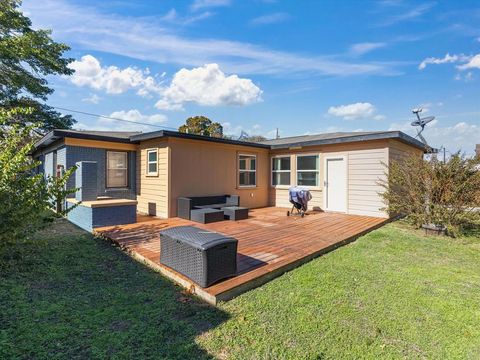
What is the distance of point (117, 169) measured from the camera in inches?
368

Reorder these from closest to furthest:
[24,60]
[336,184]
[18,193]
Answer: [18,193] < [336,184] < [24,60]

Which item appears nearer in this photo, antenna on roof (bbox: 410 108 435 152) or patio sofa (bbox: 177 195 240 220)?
patio sofa (bbox: 177 195 240 220)

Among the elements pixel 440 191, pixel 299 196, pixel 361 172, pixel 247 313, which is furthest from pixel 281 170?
pixel 247 313

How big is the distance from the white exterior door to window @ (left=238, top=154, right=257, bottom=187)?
2.90m

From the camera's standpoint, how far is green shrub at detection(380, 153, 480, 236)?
6277mm

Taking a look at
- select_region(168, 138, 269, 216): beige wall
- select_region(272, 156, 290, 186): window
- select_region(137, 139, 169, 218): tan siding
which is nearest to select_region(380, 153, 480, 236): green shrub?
select_region(272, 156, 290, 186): window

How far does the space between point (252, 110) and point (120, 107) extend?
1332cm

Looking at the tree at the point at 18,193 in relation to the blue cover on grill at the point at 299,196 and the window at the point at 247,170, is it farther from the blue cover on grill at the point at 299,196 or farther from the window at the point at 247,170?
the window at the point at 247,170

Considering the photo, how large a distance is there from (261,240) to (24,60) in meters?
16.1

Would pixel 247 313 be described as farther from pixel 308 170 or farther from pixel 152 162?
pixel 308 170

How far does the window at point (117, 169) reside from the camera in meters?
9.21

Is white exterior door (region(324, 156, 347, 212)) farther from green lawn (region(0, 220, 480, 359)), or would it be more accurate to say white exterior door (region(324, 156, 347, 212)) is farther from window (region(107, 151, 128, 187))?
window (region(107, 151, 128, 187))

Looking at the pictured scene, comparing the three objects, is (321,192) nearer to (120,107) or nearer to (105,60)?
(105,60)

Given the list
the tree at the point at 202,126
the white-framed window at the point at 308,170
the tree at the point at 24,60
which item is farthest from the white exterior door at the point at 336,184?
the tree at the point at 202,126
